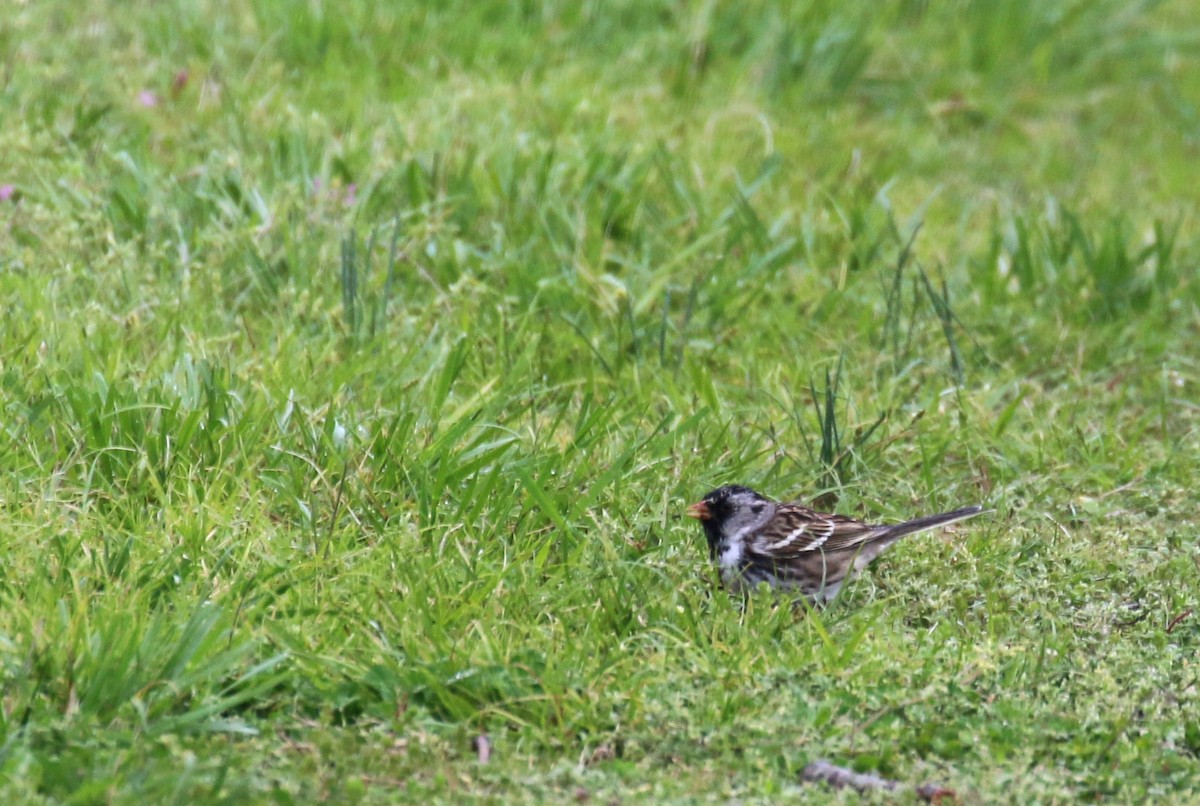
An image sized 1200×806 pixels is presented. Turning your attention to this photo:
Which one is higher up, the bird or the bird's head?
the bird's head

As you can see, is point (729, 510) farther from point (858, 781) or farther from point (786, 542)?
point (858, 781)

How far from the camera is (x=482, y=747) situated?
3844 mm

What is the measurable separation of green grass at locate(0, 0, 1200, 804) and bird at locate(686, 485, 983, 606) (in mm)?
92

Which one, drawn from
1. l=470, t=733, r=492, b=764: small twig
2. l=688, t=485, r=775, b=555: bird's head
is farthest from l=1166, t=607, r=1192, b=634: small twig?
l=470, t=733, r=492, b=764: small twig

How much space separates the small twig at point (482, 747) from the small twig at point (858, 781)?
719 mm

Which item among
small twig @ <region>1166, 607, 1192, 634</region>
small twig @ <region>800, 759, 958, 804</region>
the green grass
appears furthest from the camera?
small twig @ <region>1166, 607, 1192, 634</region>

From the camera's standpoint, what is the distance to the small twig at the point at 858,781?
149 inches

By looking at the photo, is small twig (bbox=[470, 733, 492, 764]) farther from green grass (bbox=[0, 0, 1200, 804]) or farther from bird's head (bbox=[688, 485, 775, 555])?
bird's head (bbox=[688, 485, 775, 555])

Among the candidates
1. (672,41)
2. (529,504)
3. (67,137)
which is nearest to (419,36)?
(672,41)

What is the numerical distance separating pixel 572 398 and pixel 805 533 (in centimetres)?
115

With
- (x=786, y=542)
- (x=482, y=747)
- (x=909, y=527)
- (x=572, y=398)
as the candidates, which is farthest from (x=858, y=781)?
(x=572, y=398)

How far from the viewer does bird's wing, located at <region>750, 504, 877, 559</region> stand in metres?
4.79

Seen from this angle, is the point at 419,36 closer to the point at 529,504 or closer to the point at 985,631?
the point at 529,504

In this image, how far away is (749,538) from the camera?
4.69 metres
